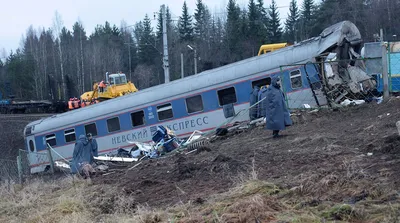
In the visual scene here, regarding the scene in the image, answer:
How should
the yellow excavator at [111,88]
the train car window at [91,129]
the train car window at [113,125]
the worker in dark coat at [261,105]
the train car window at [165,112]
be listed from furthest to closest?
the yellow excavator at [111,88], the train car window at [91,129], the train car window at [113,125], the train car window at [165,112], the worker in dark coat at [261,105]

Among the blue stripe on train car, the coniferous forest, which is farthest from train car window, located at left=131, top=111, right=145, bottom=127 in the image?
the coniferous forest

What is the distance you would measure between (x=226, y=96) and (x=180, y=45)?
5041 centimetres

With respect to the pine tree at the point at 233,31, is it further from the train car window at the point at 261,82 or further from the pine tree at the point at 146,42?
the train car window at the point at 261,82

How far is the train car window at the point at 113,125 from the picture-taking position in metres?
20.0

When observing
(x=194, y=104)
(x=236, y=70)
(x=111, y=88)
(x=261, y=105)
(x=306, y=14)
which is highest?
(x=306, y=14)

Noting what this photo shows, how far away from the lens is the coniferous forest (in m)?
53.8

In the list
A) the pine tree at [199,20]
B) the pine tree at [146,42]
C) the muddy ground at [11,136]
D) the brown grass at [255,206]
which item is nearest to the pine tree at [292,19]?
the pine tree at [199,20]

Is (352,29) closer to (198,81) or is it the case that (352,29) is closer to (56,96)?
(198,81)

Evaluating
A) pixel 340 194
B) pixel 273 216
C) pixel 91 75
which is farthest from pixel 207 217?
pixel 91 75

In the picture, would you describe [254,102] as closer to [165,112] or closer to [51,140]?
[165,112]

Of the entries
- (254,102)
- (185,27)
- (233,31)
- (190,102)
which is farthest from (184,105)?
(185,27)

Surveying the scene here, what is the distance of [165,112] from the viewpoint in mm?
18750

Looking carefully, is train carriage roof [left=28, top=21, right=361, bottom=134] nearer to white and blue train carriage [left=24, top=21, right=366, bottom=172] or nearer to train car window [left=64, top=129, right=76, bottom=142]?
white and blue train carriage [left=24, top=21, right=366, bottom=172]

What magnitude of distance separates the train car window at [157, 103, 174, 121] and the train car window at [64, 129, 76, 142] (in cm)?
457
